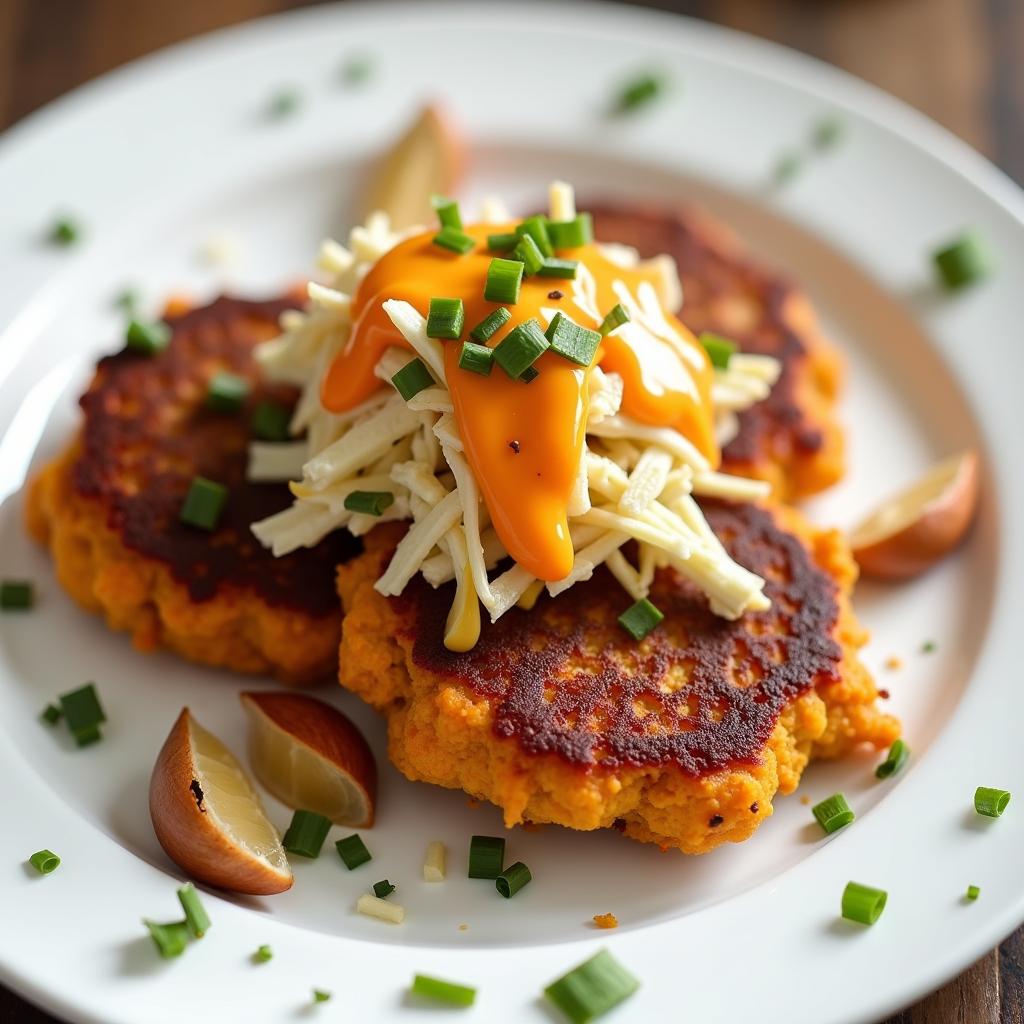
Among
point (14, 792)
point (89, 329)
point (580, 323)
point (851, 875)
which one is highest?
point (89, 329)

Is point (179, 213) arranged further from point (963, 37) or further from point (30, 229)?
point (963, 37)

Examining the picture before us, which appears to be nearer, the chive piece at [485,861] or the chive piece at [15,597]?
the chive piece at [485,861]

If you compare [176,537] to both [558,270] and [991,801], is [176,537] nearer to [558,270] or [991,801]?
[558,270]

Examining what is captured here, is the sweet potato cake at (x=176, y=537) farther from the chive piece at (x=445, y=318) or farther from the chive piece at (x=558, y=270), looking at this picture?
the chive piece at (x=558, y=270)

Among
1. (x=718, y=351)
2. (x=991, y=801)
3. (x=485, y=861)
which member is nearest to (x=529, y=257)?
(x=718, y=351)

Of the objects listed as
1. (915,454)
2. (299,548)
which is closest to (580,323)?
(299,548)

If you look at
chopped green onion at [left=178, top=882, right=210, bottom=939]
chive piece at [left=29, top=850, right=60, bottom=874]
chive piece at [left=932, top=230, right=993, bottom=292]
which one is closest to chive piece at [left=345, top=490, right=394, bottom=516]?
chopped green onion at [left=178, top=882, right=210, bottom=939]

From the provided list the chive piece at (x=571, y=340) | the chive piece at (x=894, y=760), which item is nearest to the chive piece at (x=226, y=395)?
the chive piece at (x=571, y=340)
